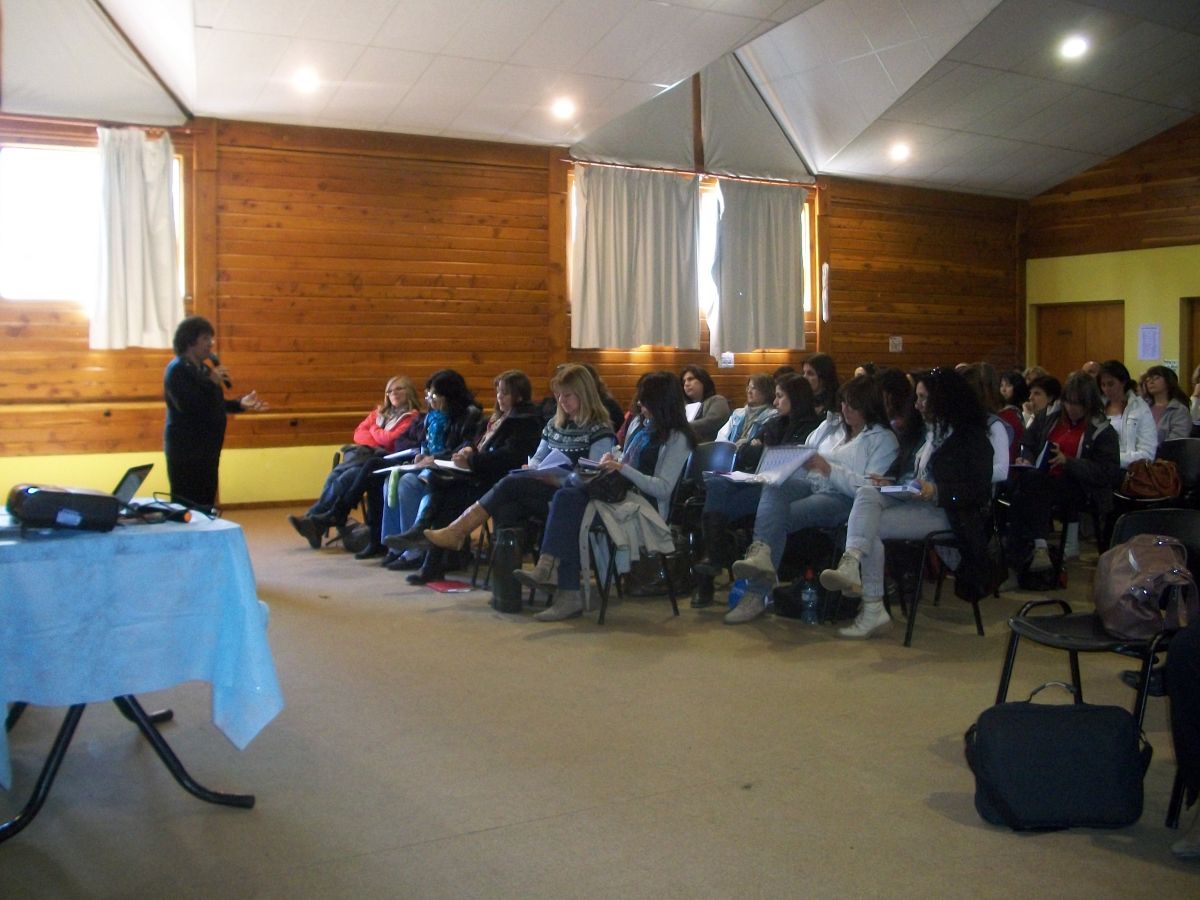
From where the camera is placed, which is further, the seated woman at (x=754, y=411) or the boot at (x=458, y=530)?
the seated woman at (x=754, y=411)

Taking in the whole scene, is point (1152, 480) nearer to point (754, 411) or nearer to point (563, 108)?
point (754, 411)

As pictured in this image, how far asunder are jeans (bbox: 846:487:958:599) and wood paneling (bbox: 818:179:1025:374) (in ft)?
23.0

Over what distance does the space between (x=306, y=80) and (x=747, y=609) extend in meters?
5.28

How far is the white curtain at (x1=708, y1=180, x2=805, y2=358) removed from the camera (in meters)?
10.9

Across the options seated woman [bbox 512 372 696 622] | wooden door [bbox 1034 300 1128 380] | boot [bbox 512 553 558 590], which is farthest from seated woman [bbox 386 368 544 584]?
wooden door [bbox 1034 300 1128 380]

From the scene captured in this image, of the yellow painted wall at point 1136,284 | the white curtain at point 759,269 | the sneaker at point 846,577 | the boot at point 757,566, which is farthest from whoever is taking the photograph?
the yellow painted wall at point 1136,284

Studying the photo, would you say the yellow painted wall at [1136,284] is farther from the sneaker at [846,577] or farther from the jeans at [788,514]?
the sneaker at [846,577]

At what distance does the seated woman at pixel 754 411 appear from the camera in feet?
21.0

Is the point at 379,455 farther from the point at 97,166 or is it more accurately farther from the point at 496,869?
the point at 496,869

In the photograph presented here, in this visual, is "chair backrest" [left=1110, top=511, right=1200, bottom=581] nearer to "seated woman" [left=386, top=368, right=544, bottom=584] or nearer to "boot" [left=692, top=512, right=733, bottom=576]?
"boot" [left=692, top=512, right=733, bottom=576]

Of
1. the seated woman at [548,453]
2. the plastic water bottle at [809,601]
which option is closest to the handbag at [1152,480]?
the plastic water bottle at [809,601]

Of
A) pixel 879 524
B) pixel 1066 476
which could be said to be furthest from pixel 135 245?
pixel 1066 476

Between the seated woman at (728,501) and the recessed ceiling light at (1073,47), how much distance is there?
533 centimetres

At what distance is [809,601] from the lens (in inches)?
201
